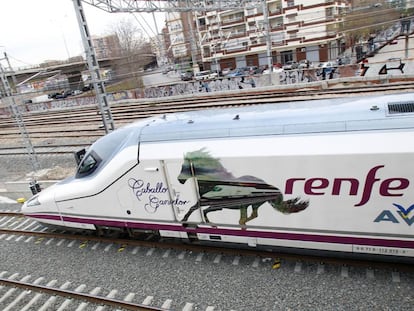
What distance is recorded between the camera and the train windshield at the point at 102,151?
7.29 metres

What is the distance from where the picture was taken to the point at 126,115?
83.9 ft

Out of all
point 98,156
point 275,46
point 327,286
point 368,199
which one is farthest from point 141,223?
point 275,46

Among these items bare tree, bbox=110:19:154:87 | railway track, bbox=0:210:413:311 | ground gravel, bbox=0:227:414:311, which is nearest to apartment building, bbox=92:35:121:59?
bare tree, bbox=110:19:154:87

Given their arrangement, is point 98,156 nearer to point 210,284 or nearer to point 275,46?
point 210,284

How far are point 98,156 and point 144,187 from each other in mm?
1524

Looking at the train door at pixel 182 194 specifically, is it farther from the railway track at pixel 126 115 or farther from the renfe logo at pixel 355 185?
the railway track at pixel 126 115

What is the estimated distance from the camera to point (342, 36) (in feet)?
174

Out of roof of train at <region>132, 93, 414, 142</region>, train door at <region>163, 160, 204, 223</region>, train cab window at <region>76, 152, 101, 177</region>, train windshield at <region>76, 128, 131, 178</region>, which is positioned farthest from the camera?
train cab window at <region>76, 152, 101, 177</region>

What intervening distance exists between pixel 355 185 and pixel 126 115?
73.6ft

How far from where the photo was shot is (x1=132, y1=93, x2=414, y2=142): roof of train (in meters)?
5.38

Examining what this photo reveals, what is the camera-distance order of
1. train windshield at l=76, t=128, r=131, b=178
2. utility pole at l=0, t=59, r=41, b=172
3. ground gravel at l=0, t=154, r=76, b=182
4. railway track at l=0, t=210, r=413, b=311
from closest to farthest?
1. railway track at l=0, t=210, r=413, b=311
2. train windshield at l=76, t=128, r=131, b=178
3. utility pole at l=0, t=59, r=41, b=172
4. ground gravel at l=0, t=154, r=76, b=182

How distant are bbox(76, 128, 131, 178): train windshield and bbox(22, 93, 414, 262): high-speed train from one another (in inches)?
1.1

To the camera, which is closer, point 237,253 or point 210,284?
point 210,284

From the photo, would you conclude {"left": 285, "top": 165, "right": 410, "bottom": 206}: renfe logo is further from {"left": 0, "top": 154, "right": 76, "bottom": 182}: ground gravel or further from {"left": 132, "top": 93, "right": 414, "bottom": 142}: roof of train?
{"left": 0, "top": 154, "right": 76, "bottom": 182}: ground gravel
